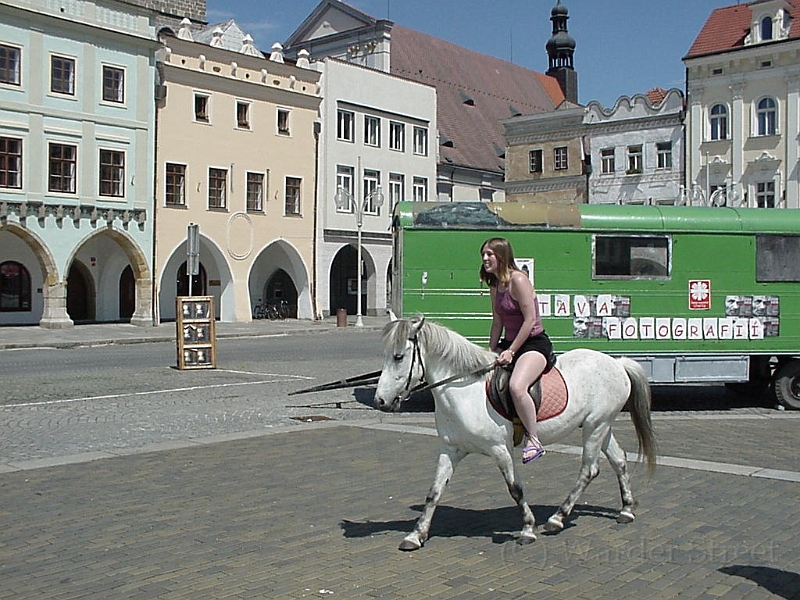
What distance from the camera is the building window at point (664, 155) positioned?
5284 centimetres

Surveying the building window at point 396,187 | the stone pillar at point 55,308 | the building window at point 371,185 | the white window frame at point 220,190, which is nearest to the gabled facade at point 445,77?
the building window at point 396,187

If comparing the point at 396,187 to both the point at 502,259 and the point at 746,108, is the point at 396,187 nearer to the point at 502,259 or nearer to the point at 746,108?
the point at 746,108

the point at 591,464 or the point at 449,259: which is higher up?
the point at 449,259

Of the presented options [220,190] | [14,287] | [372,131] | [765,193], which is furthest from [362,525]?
[765,193]

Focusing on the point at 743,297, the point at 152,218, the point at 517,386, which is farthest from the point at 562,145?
the point at 517,386

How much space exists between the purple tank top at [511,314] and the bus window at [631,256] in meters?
8.43

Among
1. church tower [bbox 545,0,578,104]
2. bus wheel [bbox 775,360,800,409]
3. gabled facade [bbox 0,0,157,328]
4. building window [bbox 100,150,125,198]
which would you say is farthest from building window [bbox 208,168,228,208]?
church tower [bbox 545,0,578,104]

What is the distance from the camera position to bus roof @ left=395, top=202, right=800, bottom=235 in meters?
15.1

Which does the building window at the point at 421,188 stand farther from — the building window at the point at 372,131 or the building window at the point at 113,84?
the building window at the point at 113,84

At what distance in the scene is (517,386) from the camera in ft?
22.4

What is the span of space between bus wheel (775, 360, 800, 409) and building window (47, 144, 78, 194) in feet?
94.9

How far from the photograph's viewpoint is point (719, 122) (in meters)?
50.9

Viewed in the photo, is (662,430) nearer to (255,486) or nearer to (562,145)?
(255,486)

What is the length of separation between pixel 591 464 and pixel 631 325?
8251 mm
